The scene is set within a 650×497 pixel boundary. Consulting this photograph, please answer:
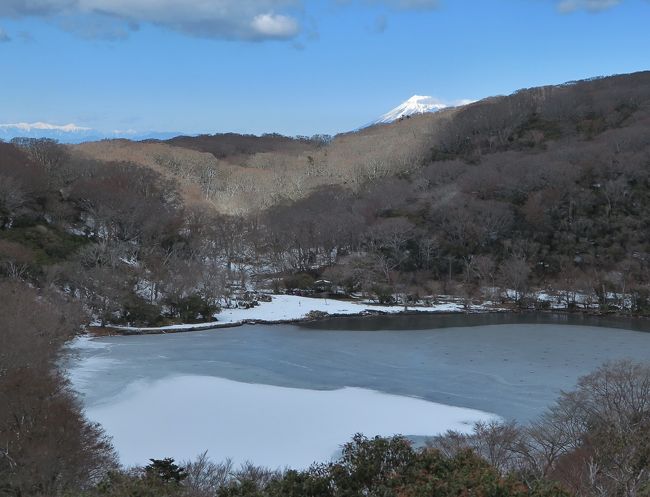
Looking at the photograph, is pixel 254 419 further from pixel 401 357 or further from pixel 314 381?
pixel 401 357

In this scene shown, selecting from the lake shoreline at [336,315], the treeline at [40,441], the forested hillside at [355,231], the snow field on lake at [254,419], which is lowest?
the snow field on lake at [254,419]

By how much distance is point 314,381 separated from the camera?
21109mm

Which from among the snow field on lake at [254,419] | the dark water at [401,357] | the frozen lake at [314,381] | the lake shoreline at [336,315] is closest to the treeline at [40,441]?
the snow field on lake at [254,419]

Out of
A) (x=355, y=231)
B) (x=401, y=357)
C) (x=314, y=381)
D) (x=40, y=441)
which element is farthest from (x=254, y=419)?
(x=355, y=231)

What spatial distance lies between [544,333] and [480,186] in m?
29.2

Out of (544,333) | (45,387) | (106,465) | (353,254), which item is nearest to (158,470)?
(106,465)

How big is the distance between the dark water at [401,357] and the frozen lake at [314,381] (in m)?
0.07

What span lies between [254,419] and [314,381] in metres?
4.70

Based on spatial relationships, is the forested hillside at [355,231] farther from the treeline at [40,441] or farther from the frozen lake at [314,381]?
the treeline at [40,441]

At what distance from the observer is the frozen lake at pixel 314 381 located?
50.7 feet

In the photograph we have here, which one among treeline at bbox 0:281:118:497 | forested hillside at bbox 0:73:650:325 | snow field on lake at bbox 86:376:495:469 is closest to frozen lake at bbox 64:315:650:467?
snow field on lake at bbox 86:376:495:469

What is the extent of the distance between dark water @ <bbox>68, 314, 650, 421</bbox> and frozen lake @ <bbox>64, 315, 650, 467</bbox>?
0.07 metres

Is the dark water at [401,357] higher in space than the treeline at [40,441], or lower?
lower

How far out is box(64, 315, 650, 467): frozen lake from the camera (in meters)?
15.5
